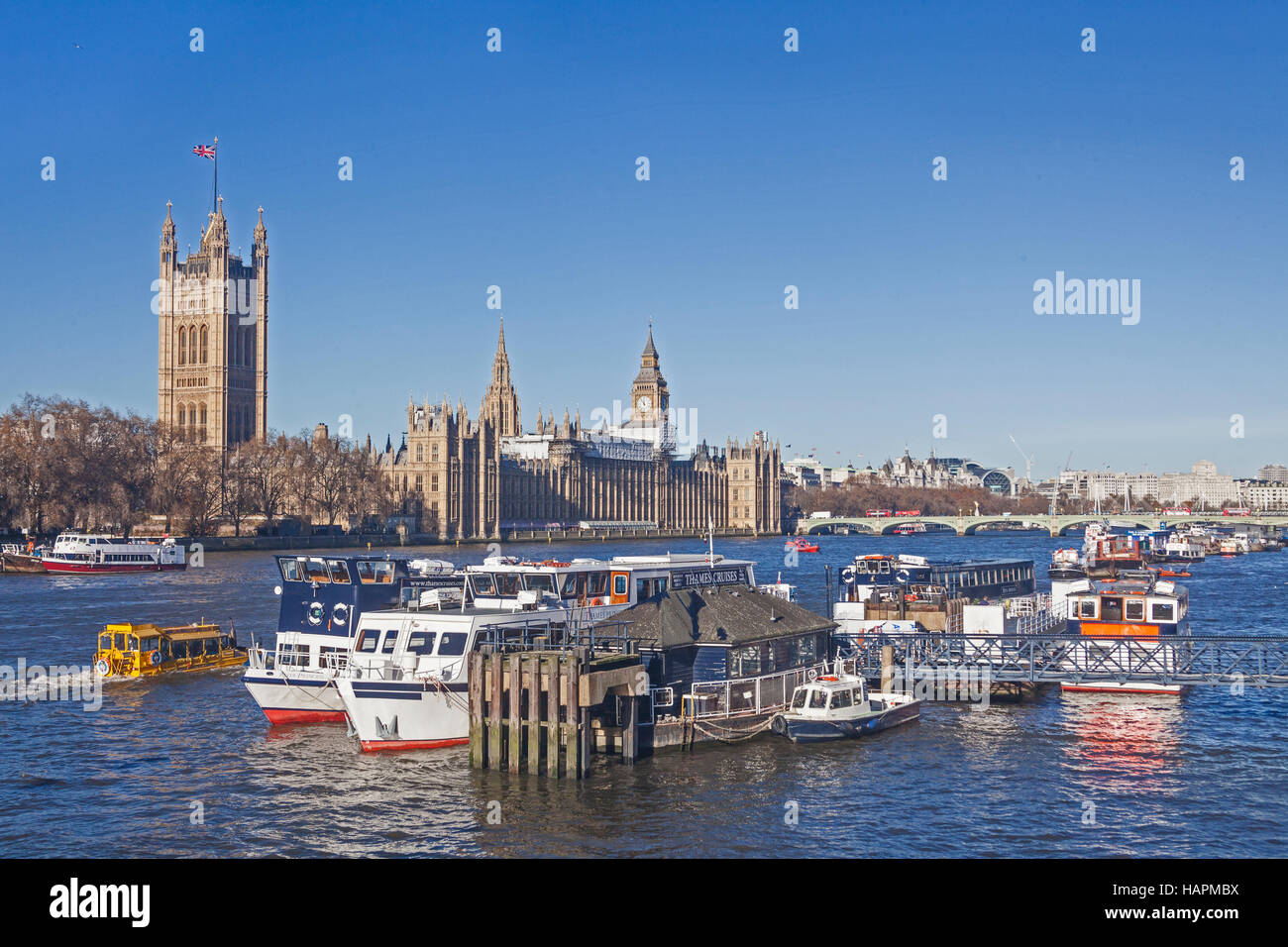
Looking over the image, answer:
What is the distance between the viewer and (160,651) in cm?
4262

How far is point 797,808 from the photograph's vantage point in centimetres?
2488

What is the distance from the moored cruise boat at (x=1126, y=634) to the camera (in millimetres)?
37031

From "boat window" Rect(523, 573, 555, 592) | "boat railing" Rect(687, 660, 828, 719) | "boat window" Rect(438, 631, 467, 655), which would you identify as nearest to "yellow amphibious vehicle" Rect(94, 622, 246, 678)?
"boat window" Rect(523, 573, 555, 592)

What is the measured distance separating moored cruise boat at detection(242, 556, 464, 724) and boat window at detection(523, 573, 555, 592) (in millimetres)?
1853

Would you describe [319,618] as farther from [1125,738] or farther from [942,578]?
[942,578]

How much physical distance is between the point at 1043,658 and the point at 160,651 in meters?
28.9

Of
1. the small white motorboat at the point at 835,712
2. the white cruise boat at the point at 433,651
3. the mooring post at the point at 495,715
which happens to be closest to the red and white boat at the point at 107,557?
the white cruise boat at the point at 433,651

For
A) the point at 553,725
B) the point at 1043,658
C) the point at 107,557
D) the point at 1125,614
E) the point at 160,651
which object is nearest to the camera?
the point at 553,725

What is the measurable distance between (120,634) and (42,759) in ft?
44.9

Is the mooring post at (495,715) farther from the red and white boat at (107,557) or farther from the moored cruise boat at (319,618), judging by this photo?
the red and white boat at (107,557)

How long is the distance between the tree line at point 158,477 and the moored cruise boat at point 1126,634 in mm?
90429

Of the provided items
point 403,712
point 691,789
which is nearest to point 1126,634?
point 691,789
